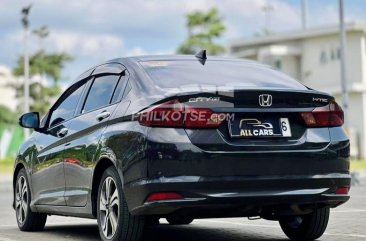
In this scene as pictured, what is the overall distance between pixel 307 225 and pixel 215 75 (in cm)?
161

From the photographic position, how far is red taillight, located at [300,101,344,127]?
764 cm

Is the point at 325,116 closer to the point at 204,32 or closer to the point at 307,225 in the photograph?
the point at 307,225

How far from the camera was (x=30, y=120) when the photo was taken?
10227 millimetres

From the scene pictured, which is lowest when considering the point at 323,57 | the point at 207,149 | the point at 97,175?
the point at 323,57

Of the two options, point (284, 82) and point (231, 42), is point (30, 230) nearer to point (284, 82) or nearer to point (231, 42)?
point (284, 82)

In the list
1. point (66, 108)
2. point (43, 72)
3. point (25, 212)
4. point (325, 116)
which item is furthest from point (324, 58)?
point (325, 116)

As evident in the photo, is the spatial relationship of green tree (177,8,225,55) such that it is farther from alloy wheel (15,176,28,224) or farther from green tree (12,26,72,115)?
alloy wheel (15,176,28,224)

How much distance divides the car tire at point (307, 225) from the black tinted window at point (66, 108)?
241 cm

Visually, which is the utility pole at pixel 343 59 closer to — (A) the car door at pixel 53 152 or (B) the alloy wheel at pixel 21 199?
(B) the alloy wheel at pixel 21 199

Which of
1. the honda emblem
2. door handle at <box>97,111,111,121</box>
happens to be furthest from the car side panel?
the honda emblem

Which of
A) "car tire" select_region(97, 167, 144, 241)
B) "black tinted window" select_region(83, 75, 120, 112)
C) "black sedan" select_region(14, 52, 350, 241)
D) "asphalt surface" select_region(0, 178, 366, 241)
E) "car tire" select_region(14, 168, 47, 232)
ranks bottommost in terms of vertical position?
"asphalt surface" select_region(0, 178, 366, 241)

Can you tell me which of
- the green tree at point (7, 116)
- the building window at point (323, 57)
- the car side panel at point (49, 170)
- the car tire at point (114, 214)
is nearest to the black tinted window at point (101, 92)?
the car side panel at point (49, 170)

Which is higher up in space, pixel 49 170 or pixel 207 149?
pixel 207 149

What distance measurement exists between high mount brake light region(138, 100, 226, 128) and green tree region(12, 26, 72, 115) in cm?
5703
